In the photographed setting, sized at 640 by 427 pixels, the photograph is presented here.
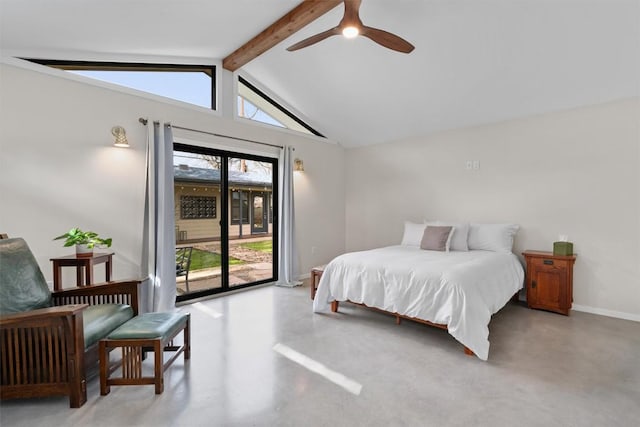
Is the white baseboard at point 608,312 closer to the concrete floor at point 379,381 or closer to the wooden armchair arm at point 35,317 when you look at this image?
the concrete floor at point 379,381

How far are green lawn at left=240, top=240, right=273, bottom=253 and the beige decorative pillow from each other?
2.35 metres

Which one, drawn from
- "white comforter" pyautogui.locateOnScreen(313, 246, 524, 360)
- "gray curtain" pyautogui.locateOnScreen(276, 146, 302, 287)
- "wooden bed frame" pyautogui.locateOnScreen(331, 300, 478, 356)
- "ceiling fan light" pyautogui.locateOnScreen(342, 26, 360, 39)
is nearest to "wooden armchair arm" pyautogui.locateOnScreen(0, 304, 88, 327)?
"white comforter" pyautogui.locateOnScreen(313, 246, 524, 360)

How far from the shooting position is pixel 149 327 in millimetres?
1972

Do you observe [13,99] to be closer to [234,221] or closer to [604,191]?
[234,221]

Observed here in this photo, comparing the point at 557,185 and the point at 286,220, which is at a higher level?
the point at 557,185

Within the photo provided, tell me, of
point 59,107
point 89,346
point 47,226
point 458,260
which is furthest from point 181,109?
point 458,260

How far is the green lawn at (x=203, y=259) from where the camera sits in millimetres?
4062

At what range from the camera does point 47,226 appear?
113 inches

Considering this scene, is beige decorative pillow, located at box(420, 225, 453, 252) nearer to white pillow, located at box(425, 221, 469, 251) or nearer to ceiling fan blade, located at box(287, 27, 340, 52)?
white pillow, located at box(425, 221, 469, 251)

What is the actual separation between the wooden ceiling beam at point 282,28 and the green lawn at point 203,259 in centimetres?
256

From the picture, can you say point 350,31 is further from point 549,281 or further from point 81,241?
point 549,281

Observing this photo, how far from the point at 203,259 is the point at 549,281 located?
14.1 ft

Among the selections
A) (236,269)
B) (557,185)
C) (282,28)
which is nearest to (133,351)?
(236,269)

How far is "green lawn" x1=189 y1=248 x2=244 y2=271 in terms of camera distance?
4062 millimetres
